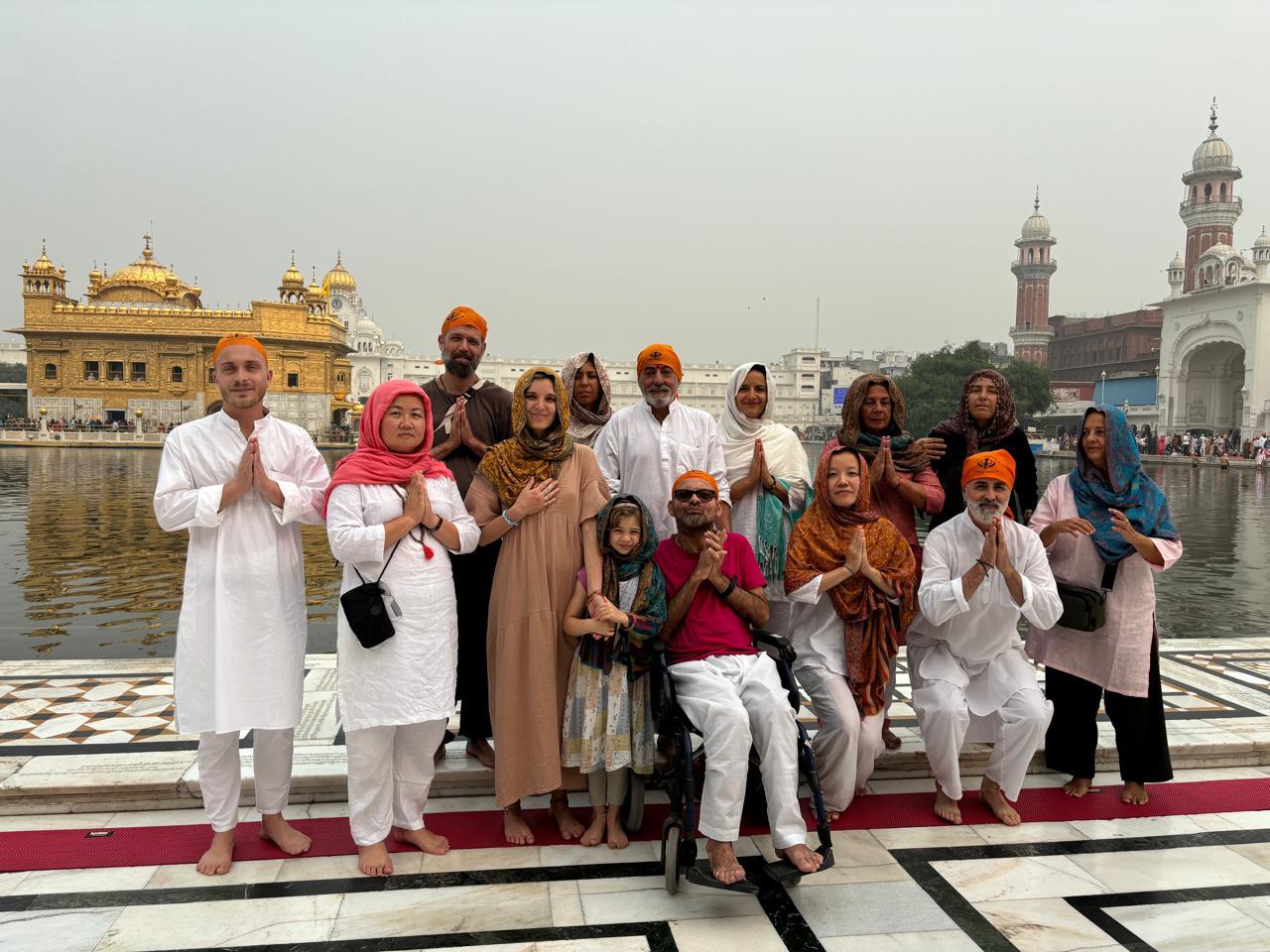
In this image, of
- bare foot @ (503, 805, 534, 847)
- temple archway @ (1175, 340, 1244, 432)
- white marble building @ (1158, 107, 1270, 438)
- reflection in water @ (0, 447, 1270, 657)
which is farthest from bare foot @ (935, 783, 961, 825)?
temple archway @ (1175, 340, 1244, 432)

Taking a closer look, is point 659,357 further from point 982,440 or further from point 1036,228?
point 1036,228

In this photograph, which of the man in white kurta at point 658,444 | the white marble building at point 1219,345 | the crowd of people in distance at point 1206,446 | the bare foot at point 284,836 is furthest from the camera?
the white marble building at point 1219,345

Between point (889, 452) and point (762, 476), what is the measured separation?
1.64 ft

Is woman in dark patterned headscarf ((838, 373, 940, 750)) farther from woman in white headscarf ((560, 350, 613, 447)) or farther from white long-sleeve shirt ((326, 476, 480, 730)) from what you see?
white long-sleeve shirt ((326, 476, 480, 730))

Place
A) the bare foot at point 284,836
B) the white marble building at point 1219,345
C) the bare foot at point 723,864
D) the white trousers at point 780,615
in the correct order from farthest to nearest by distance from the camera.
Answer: the white marble building at point 1219,345 < the white trousers at point 780,615 < the bare foot at point 284,836 < the bare foot at point 723,864

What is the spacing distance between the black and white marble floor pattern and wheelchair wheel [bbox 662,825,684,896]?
39 mm

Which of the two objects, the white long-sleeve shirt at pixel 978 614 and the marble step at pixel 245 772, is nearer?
the marble step at pixel 245 772

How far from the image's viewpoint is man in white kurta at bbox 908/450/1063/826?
2.96m

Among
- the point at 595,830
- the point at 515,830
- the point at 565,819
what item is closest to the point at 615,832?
the point at 595,830

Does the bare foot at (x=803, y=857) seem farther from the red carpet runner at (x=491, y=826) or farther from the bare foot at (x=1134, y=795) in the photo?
the bare foot at (x=1134, y=795)

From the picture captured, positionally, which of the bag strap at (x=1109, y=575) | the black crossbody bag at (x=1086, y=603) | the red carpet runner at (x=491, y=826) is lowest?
the red carpet runner at (x=491, y=826)

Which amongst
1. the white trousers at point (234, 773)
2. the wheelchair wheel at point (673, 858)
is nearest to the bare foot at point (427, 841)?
the white trousers at point (234, 773)

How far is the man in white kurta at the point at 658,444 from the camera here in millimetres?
3254

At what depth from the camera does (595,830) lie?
8.99ft
